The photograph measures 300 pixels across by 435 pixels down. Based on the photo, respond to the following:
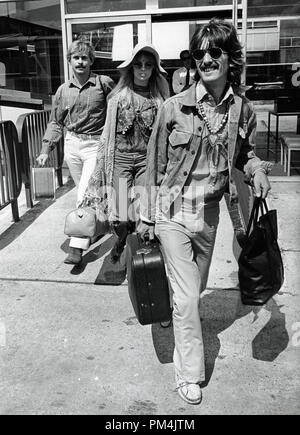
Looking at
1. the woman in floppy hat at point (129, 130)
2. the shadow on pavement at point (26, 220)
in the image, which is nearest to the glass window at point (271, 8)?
the shadow on pavement at point (26, 220)

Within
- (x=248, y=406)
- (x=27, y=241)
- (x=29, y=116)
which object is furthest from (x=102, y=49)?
(x=248, y=406)

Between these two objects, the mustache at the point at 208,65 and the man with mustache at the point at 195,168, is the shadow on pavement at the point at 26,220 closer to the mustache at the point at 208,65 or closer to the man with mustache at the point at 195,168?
the man with mustache at the point at 195,168

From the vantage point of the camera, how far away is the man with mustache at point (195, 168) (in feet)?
9.05

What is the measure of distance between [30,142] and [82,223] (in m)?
2.60

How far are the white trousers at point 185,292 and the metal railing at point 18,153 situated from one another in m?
3.06

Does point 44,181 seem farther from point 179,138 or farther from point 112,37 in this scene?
point 179,138

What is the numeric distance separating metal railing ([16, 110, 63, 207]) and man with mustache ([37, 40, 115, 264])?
132cm

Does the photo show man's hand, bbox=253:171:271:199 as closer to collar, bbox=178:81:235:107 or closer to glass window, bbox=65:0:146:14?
collar, bbox=178:81:235:107

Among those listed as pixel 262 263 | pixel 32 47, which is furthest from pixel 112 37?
pixel 262 263

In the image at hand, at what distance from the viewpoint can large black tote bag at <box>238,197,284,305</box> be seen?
2838 millimetres

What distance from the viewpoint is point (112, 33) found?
26.1 ft

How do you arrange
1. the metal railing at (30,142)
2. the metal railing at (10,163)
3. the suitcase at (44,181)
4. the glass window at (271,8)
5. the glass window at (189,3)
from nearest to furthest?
the metal railing at (10,163) < the suitcase at (44,181) < the metal railing at (30,142) < the glass window at (189,3) < the glass window at (271,8)

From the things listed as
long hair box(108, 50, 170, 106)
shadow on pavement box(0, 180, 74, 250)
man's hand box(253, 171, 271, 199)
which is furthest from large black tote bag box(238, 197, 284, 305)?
shadow on pavement box(0, 180, 74, 250)
